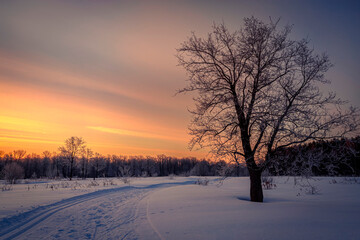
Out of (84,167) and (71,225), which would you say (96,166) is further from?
(71,225)

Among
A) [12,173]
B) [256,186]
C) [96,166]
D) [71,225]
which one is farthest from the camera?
[96,166]

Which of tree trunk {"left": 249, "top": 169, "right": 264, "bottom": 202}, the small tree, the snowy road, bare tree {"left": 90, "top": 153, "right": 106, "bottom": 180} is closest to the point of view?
the snowy road

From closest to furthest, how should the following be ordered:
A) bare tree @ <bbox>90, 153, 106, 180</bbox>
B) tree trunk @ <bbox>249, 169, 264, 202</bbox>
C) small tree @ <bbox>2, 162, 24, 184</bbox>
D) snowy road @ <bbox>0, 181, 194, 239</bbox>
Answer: snowy road @ <bbox>0, 181, 194, 239</bbox>, tree trunk @ <bbox>249, 169, 264, 202</bbox>, small tree @ <bbox>2, 162, 24, 184</bbox>, bare tree @ <bbox>90, 153, 106, 180</bbox>

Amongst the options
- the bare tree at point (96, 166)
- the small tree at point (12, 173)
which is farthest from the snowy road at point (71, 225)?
the bare tree at point (96, 166)

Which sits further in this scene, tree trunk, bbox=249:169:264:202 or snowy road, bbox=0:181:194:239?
tree trunk, bbox=249:169:264:202

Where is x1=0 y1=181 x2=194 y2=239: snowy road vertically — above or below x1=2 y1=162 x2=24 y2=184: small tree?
above

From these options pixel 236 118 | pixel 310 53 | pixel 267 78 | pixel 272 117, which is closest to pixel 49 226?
pixel 236 118

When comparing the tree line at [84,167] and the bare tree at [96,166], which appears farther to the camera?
the bare tree at [96,166]

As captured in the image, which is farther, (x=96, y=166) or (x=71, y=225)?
(x=96, y=166)

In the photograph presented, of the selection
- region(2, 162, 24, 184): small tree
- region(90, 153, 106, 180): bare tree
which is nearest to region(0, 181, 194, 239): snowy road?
region(2, 162, 24, 184): small tree

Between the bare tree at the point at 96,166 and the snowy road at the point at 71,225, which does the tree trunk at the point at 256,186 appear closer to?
the snowy road at the point at 71,225

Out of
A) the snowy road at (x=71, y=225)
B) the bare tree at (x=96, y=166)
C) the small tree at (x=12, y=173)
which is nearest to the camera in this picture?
the snowy road at (x=71, y=225)

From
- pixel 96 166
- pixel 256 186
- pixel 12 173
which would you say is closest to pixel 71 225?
pixel 256 186

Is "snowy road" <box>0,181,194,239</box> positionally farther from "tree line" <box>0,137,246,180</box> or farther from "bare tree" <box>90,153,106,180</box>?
"bare tree" <box>90,153,106,180</box>
